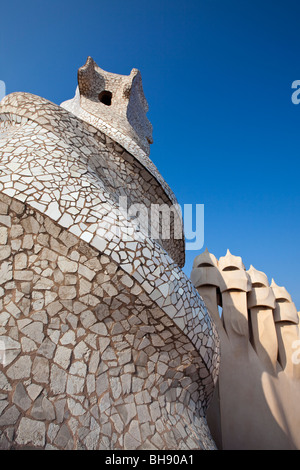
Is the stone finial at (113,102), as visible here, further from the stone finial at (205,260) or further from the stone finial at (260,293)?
the stone finial at (260,293)

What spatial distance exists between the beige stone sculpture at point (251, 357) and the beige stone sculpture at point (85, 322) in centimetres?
218

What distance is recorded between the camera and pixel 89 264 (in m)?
2.70

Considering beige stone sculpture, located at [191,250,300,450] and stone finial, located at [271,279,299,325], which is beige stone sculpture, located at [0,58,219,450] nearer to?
beige stone sculpture, located at [191,250,300,450]

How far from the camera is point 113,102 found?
6824 millimetres

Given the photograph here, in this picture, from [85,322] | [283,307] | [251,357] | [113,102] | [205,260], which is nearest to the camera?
[85,322]

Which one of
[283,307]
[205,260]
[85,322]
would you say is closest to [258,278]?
[283,307]

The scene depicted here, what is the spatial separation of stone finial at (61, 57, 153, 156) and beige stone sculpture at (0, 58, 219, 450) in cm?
276

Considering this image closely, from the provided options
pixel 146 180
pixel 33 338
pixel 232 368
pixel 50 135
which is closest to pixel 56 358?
pixel 33 338

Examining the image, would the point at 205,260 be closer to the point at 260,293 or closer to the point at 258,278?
the point at 258,278

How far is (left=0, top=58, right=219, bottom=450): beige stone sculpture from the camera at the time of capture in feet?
7.79

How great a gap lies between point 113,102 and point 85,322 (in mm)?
5504

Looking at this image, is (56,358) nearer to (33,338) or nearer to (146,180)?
(33,338)

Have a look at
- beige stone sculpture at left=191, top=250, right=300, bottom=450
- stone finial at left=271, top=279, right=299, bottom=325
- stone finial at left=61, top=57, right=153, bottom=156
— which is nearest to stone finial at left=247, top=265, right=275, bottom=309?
beige stone sculpture at left=191, top=250, right=300, bottom=450

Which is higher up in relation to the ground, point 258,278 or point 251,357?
point 258,278
